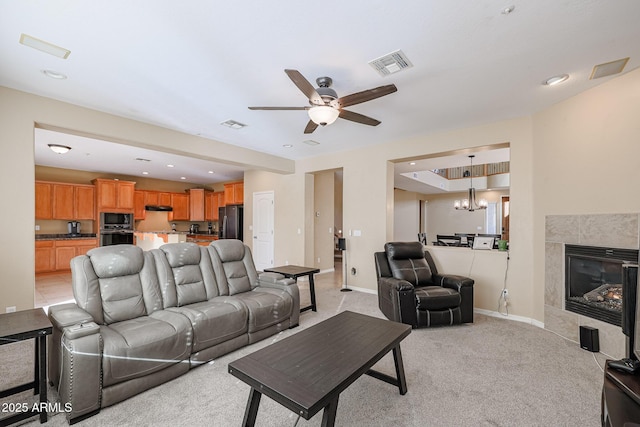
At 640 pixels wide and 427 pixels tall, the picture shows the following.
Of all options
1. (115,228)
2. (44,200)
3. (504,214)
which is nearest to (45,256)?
(44,200)

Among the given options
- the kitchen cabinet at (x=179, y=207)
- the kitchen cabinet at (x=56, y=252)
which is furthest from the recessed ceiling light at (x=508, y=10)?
the kitchen cabinet at (x=179, y=207)

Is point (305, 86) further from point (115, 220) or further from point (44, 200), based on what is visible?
point (44, 200)

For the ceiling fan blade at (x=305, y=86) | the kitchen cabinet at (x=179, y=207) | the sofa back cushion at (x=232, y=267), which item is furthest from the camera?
the kitchen cabinet at (x=179, y=207)

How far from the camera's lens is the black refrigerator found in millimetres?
8055

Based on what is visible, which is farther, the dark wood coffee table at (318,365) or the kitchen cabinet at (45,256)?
the kitchen cabinet at (45,256)

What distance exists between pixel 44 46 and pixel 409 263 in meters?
4.55

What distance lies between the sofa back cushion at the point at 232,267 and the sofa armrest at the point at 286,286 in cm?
12

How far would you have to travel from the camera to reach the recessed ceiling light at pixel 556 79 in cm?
285

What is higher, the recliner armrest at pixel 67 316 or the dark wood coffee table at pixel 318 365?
the recliner armrest at pixel 67 316

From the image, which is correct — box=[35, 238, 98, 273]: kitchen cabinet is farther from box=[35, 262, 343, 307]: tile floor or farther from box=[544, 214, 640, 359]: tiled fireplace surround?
box=[544, 214, 640, 359]: tiled fireplace surround

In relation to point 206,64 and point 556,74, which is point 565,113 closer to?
point 556,74

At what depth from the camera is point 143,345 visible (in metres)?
2.20

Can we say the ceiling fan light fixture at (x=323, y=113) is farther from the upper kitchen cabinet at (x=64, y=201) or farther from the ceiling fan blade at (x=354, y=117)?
the upper kitchen cabinet at (x=64, y=201)

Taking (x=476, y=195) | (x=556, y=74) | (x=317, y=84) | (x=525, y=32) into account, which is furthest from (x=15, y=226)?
(x=476, y=195)
